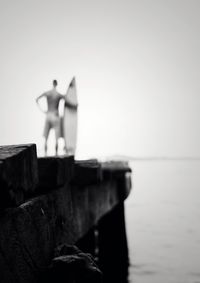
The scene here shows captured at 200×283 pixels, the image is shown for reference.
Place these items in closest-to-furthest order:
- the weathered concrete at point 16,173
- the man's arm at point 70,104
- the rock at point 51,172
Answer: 1. the weathered concrete at point 16,173
2. the rock at point 51,172
3. the man's arm at point 70,104

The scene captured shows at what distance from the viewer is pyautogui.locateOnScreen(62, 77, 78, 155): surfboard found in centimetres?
995

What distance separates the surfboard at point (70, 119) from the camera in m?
9.95

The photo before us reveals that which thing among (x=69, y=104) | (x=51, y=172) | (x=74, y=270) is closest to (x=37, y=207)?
(x=51, y=172)

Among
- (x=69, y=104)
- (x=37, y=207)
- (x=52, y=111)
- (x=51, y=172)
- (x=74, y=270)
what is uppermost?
(x=69, y=104)

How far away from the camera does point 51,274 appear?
8.76 feet

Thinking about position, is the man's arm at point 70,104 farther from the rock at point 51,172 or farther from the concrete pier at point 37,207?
the rock at point 51,172

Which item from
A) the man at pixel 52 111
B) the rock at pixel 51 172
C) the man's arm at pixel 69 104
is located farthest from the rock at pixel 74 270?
the man's arm at pixel 69 104

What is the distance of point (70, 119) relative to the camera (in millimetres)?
10570

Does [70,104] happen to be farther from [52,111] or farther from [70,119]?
[52,111]

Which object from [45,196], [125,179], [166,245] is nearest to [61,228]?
[45,196]

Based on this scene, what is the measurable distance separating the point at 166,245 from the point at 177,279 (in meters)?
4.61

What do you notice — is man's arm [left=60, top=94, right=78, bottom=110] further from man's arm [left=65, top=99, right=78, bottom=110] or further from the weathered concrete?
the weathered concrete

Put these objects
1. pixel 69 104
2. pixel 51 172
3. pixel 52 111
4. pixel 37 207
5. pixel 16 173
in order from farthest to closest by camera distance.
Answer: pixel 69 104 → pixel 52 111 → pixel 51 172 → pixel 37 207 → pixel 16 173

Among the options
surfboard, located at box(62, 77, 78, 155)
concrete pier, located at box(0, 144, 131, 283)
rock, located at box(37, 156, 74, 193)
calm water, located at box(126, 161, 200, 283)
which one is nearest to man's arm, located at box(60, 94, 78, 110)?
surfboard, located at box(62, 77, 78, 155)
